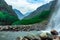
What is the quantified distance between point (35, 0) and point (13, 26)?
3528mm

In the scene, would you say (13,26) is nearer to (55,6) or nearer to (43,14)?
(43,14)

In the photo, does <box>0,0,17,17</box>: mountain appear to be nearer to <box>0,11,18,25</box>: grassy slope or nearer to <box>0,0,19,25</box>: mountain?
<box>0,0,19,25</box>: mountain

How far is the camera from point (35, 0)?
21891mm

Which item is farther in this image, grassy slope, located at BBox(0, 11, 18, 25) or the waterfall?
the waterfall

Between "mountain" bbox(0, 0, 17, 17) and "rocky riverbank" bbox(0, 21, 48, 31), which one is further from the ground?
"mountain" bbox(0, 0, 17, 17)

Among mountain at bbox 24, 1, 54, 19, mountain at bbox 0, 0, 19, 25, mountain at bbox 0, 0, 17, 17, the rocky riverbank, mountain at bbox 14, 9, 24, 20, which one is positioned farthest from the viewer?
mountain at bbox 0, 0, 17, 17

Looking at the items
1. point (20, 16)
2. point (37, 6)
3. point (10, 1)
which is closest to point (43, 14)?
point (37, 6)

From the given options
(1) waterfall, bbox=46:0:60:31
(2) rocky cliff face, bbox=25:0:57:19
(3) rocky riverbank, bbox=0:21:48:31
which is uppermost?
(2) rocky cliff face, bbox=25:0:57:19

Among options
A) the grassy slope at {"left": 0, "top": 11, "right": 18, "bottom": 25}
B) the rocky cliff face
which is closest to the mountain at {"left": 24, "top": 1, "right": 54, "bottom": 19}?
the rocky cliff face

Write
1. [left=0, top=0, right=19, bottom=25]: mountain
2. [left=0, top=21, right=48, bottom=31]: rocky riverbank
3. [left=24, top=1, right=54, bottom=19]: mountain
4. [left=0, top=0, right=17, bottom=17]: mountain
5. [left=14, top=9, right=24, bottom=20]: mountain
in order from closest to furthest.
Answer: [left=0, top=21, right=48, bottom=31]: rocky riverbank → [left=24, top=1, right=54, bottom=19]: mountain → [left=14, top=9, right=24, bottom=20]: mountain → [left=0, top=0, right=19, bottom=25]: mountain → [left=0, top=0, right=17, bottom=17]: mountain

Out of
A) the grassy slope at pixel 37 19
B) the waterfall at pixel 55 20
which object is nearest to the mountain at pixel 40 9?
the grassy slope at pixel 37 19

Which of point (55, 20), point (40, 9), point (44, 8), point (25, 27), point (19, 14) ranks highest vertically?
point (44, 8)

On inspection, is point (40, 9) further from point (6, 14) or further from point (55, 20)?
point (6, 14)

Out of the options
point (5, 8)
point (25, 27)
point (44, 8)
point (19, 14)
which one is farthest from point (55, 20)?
point (5, 8)
